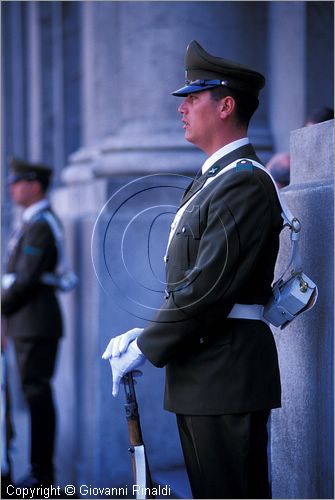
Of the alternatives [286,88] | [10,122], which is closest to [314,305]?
[286,88]

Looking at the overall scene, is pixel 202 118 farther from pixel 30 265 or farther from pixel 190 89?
pixel 30 265

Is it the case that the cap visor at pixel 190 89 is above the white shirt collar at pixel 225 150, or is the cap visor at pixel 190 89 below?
above

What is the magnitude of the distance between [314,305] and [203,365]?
621mm

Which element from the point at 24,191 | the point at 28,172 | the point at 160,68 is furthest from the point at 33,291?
the point at 160,68

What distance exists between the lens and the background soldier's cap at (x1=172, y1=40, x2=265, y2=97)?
10.4 ft

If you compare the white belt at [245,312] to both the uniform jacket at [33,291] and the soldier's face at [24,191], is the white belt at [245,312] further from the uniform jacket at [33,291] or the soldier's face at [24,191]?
the soldier's face at [24,191]

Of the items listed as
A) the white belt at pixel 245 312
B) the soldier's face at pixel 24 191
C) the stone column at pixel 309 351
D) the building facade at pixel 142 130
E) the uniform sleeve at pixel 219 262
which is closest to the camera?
the uniform sleeve at pixel 219 262

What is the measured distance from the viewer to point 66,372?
288 inches

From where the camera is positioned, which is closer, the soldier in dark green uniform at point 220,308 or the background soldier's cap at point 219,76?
the soldier in dark green uniform at point 220,308

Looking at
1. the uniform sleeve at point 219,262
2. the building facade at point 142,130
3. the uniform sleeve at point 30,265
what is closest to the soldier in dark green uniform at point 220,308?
the uniform sleeve at point 219,262

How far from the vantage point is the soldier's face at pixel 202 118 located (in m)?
3.19

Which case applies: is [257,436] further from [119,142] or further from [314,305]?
[119,142]

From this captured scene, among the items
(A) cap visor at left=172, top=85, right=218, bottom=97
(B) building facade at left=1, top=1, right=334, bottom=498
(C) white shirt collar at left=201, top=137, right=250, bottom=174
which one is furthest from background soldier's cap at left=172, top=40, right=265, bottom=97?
(B) building facade at left=1, top=1, right=334, bottom=498

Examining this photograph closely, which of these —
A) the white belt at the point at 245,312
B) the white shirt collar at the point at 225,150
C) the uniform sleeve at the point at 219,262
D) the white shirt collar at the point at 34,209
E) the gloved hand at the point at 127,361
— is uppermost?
the white shirt collar at the point at 225,150
